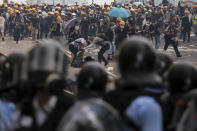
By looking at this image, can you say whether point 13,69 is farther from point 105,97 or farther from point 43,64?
point 105,97

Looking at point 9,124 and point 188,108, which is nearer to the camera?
point 188,108

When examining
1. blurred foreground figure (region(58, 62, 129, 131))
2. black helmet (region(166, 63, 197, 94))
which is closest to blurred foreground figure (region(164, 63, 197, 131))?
black helmet (region(166, 63, 197, 94))

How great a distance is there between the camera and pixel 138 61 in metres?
3.23

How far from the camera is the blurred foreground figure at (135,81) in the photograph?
3.15m

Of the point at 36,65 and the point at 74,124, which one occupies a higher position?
the point at 36,65

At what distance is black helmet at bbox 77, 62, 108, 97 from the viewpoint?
10.8 feet

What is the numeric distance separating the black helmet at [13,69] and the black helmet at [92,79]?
0.56 meters

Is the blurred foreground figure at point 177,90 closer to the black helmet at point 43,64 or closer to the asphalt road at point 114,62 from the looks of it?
the black helmet at point 43,64

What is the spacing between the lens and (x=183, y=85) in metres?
3.33

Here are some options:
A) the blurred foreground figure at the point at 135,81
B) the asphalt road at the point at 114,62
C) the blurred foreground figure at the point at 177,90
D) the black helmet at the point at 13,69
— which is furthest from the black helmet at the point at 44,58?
the asphalt road at the point at 114,62

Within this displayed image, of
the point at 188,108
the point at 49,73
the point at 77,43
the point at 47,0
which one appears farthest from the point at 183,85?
the point at 47,0

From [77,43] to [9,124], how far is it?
13.2m

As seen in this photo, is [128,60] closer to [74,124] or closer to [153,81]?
[153,81]

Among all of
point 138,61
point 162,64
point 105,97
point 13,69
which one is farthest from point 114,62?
point 138,61
